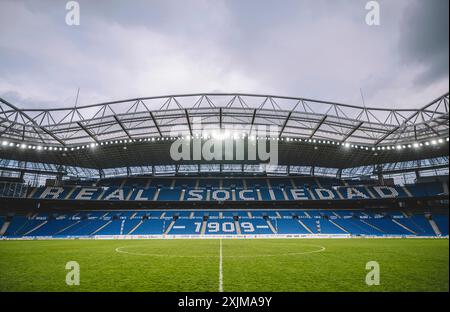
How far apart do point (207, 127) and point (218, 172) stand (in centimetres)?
2045

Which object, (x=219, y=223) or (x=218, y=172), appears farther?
(x=218, y=172)

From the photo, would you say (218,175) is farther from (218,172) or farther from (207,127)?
(207,127)

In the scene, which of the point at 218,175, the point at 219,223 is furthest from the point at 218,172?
the point at 219,223

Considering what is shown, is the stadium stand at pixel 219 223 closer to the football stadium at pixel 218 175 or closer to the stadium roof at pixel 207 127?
the football stadium at pixel 218 175

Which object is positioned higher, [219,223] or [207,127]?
[207,127]

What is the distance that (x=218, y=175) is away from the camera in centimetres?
5262

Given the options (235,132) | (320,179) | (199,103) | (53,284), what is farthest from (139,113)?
(320,179)

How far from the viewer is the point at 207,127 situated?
3350 centimetres

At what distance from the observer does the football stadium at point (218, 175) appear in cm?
3016

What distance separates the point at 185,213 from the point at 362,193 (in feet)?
103

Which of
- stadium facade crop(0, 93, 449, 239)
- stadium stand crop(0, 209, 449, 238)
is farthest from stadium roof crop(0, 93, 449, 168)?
stadium stand crop(0, 209, 449, 238)

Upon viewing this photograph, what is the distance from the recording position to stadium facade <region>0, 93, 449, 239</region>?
102 feet

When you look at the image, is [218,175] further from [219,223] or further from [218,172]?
[219,223]
